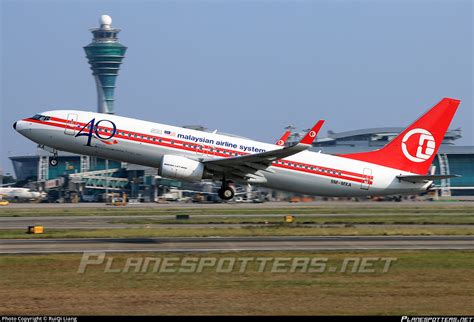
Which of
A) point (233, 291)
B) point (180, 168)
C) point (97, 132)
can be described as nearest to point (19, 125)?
point (97, 132)

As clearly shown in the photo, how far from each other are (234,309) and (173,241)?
51.5 ft

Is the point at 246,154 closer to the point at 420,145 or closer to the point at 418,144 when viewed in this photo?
the point at 418,144

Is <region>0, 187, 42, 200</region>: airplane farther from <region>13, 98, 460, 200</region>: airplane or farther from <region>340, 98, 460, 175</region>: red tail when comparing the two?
<region>340, 98, 460, 175</region>: red tail

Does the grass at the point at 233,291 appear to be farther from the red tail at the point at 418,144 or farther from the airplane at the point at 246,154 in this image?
the red tail at the point at 418,144

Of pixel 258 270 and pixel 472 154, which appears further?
pixel 472 154

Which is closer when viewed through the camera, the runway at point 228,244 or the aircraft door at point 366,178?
the runway at point 228,244

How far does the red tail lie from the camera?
151 feet

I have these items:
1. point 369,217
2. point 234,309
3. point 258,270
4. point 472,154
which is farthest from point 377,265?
point 472,154

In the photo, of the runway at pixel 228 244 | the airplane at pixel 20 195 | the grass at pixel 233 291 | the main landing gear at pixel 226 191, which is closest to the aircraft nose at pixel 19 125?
the runway at pixel 228 244

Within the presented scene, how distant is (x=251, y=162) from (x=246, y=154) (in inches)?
47.1

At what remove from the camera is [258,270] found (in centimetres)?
2631

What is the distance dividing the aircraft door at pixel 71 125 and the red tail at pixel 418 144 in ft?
56.4

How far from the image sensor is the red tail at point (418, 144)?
46.0m

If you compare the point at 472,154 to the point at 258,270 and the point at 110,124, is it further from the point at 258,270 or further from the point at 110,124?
the point at 258,270
